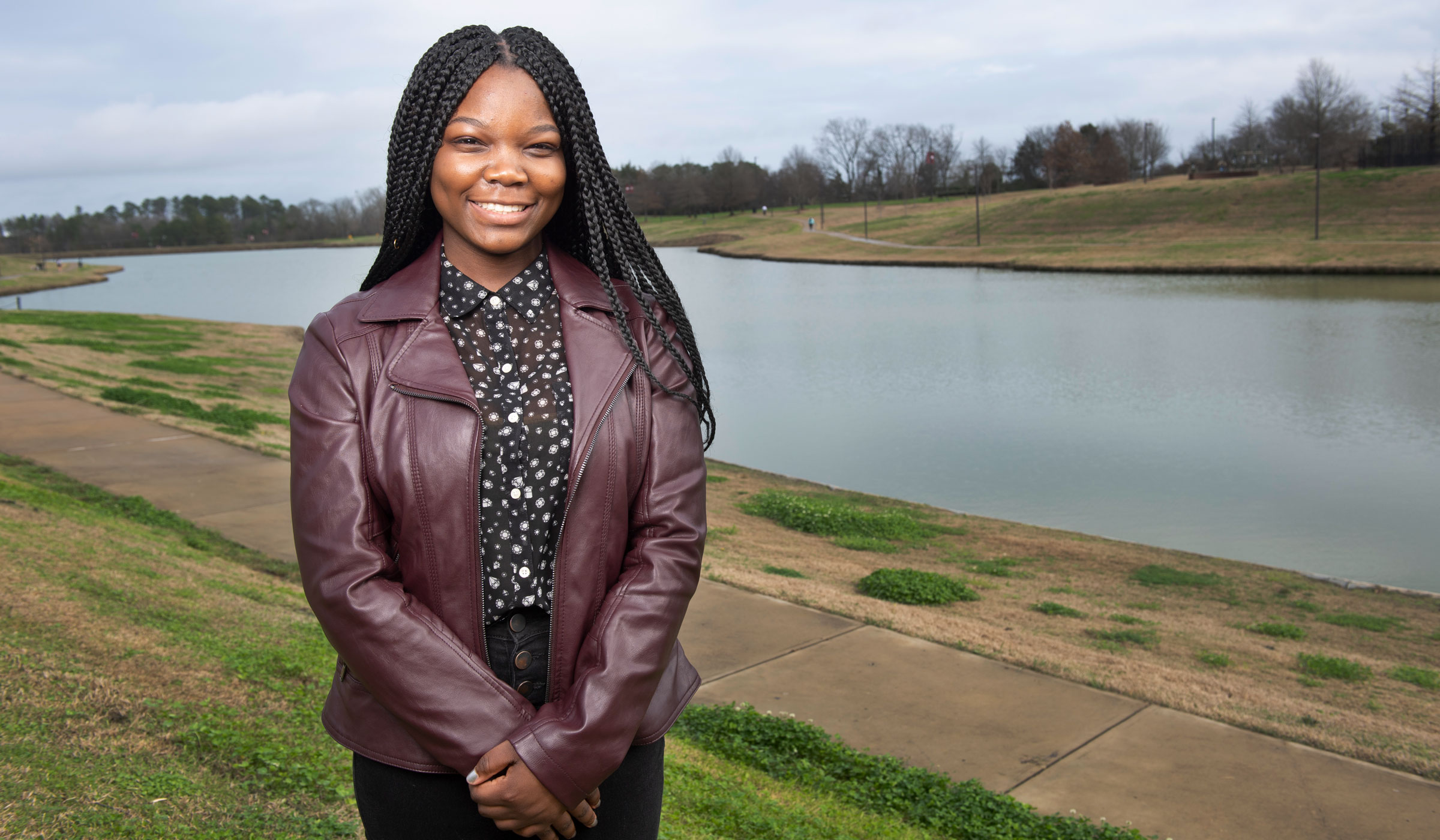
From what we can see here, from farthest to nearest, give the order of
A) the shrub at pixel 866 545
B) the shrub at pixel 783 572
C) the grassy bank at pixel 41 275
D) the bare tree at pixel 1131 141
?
the bare tree at pixel 1131 141, the grassy bank at pixel 41 275, the shrub at pixel 866 545, the shrub at pixel 783 572

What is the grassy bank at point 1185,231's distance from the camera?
41812 mm

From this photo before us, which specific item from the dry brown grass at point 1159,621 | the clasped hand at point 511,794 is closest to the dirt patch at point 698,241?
the dry brown grass at point 1159,621

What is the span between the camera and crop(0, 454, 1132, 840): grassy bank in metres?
3.14

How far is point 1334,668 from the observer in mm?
6027

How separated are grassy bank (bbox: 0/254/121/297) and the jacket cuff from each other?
240ft

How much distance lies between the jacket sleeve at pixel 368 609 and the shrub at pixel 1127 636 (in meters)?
5.57

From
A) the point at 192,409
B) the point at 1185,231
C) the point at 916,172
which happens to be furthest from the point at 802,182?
the point at 192,409

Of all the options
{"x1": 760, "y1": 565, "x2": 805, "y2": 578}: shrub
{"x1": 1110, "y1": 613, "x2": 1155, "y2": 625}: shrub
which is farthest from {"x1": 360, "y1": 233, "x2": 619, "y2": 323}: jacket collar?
{"x1": 1110, "y1": 613, "x2": 1155, "y2": 625}: shrub

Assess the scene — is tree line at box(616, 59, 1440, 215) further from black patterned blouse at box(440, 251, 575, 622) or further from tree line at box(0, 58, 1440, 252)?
black patterned blouse at box(440, 251, 575, 622)

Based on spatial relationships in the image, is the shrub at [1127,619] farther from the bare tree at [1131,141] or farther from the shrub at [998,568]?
the bare tree at [1131,141]

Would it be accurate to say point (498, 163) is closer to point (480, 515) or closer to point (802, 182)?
point (480, 515)

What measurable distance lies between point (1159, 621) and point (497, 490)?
650cm

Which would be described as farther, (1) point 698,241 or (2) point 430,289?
(1) point 698,241

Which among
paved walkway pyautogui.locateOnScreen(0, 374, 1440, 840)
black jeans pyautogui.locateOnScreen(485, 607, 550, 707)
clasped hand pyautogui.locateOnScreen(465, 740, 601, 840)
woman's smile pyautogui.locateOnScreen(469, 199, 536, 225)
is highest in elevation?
woman's smile pyautogui.locateOnScreen(469, 199, 536, 225)
